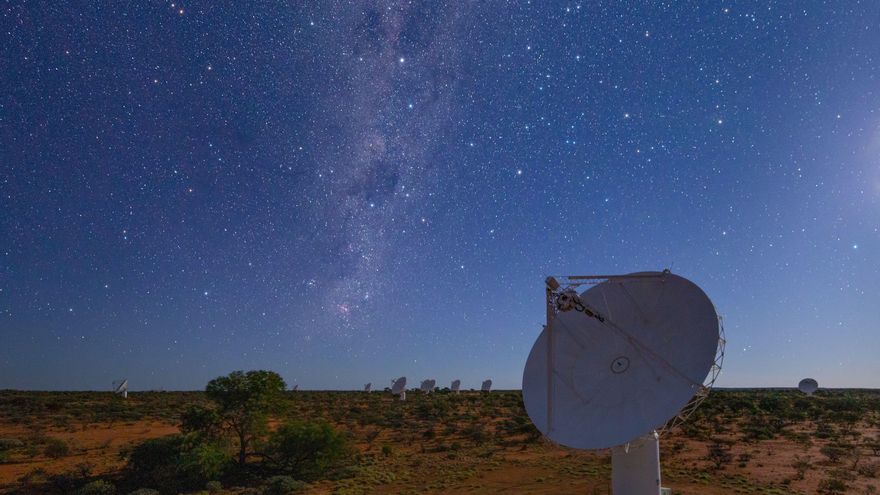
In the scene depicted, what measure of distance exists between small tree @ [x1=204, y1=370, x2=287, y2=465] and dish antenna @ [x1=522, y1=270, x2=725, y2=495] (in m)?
13.7

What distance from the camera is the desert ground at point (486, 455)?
20938 millimetres

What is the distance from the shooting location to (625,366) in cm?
1553

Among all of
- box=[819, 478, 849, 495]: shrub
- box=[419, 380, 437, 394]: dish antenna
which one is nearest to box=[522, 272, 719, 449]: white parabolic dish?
box=[819, 478, 849, 495]: shrub

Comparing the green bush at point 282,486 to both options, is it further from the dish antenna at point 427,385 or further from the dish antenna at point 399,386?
the dish antenna at point 427,385

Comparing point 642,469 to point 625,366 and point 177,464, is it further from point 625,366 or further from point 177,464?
point 177,464

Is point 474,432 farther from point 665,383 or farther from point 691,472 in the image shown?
point 665,383

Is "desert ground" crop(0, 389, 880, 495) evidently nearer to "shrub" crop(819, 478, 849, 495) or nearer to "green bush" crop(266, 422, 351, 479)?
"shrub" crop(819, 478, 849, 495)

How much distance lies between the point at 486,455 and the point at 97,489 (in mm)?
18422

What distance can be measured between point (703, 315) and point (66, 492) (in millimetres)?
24902

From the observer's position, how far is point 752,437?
1287 inches

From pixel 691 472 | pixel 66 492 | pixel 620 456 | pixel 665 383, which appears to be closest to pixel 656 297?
pixel 665 383

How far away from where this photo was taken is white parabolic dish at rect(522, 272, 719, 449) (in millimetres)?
13406

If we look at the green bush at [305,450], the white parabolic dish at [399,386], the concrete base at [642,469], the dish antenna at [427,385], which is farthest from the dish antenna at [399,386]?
the concrete base at [642,469]

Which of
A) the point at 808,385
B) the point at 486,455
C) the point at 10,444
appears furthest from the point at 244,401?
the point at 808,385
